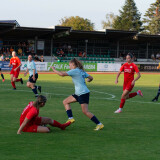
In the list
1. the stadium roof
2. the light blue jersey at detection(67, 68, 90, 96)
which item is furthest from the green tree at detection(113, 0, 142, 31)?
the light blue jersey at detection(67, 68, 90, 96)

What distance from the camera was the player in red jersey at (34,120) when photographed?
25.9 ft

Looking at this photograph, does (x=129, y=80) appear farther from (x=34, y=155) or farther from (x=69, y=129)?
(x=34, y=155)

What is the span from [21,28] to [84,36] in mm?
12690

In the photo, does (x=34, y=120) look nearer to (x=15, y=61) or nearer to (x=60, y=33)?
(x=15, y=61)

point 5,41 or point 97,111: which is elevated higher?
point 5,41

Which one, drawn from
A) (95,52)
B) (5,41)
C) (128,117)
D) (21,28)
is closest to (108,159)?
(128,117)

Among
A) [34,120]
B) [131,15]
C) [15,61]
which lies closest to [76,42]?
[15,61]

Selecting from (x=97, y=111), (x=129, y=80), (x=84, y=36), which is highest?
(x=84, y=36)

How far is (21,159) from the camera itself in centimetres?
611

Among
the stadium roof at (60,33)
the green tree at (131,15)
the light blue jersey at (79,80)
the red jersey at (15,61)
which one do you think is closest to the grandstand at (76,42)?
the stadium roof at (60,33)

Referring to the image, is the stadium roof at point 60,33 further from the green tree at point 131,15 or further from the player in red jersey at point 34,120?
the green tree at point 131,15

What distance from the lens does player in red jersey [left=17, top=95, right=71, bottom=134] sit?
791 centimetres

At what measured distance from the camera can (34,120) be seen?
8.37 meters

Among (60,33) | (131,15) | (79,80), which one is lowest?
(79,80)
